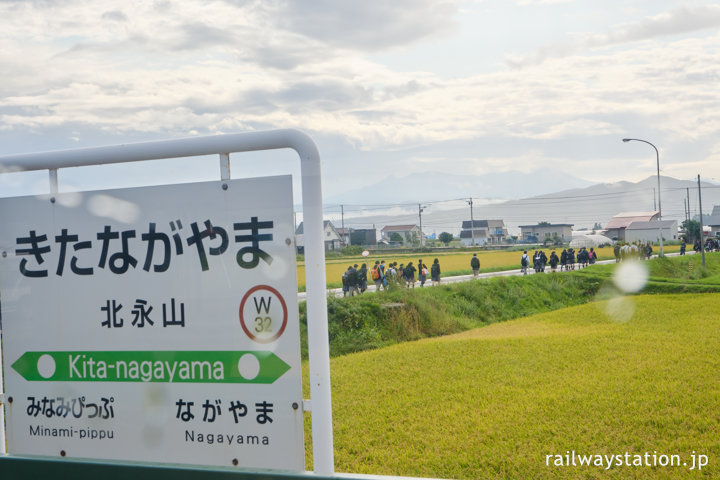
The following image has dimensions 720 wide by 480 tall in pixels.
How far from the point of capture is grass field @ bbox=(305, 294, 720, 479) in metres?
5.21

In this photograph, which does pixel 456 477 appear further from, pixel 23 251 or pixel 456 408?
pixel 23 251

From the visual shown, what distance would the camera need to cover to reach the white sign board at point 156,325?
244 centimetres

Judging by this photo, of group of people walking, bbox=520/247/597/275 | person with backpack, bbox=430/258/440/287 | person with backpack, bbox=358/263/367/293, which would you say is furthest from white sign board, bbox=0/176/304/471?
group of people walking, bbox=520/247/597/275

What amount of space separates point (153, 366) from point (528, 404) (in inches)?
192

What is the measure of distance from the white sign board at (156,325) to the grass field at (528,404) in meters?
2.87

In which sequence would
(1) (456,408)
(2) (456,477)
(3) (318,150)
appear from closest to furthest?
1. (3) (318,150)
2. (2) (456,477)
3. (1) (456,408)

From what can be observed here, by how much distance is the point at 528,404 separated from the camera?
6547 millimetres

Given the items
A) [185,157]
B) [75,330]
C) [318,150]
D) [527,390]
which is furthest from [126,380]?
[527,390]

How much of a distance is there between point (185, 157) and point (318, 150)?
1.91ft

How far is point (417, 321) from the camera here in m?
13.7

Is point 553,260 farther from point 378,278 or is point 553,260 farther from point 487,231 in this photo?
point 487,231

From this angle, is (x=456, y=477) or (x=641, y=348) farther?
(x=641, y=348)

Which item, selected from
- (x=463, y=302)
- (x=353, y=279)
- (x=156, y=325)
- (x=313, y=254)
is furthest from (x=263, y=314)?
(x=353, y=279)

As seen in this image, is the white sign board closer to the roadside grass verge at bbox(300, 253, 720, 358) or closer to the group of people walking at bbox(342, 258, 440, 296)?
the roadside grass verge at bbox(300, 253, 720, 358)
